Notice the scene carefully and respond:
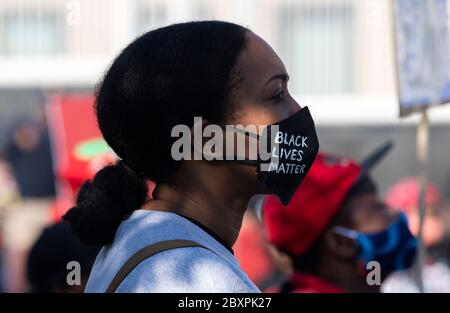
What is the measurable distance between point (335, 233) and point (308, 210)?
0.46ft

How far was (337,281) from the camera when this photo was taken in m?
4.21

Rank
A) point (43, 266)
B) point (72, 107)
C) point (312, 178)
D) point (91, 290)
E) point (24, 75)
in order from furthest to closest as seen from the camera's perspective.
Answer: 1. point (24, 75)
2. point (72, 107)
3. point (43, 266)
4. point (312, 178)
5. point (91, 290)

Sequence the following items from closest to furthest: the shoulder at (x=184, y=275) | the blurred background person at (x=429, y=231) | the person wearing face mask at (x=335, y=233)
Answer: the shoulder at (x=184, y=275), the person wearing face mask at (x=335, y=233), the blurred background person at (x=429, y=231)

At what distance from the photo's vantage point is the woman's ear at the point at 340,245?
421 centimetres

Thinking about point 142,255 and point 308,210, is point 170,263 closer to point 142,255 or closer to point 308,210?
point 142,255

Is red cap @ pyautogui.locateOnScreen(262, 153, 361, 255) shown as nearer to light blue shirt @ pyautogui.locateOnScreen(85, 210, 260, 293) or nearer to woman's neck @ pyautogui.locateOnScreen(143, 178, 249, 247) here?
woman's neck @ pyautogui.locateOnScreen(143, 178, 249, 247)

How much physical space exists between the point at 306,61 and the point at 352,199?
16.3ft

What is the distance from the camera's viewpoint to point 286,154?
8.84ft

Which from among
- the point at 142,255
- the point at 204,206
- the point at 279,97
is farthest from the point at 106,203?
the point at 279,97

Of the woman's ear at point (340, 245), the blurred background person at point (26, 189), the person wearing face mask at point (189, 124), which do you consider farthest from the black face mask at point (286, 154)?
the blurred background person at point (26, 189)

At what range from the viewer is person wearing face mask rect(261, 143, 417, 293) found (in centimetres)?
419

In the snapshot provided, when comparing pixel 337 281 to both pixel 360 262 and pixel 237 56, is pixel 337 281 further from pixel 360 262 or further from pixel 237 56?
pixel 237 56

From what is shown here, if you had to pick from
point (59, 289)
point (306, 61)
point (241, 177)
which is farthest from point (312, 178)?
point (306, 61)

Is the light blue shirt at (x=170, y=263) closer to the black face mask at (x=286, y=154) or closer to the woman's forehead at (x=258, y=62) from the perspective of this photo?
the black face mask at (x=286, y=154)
